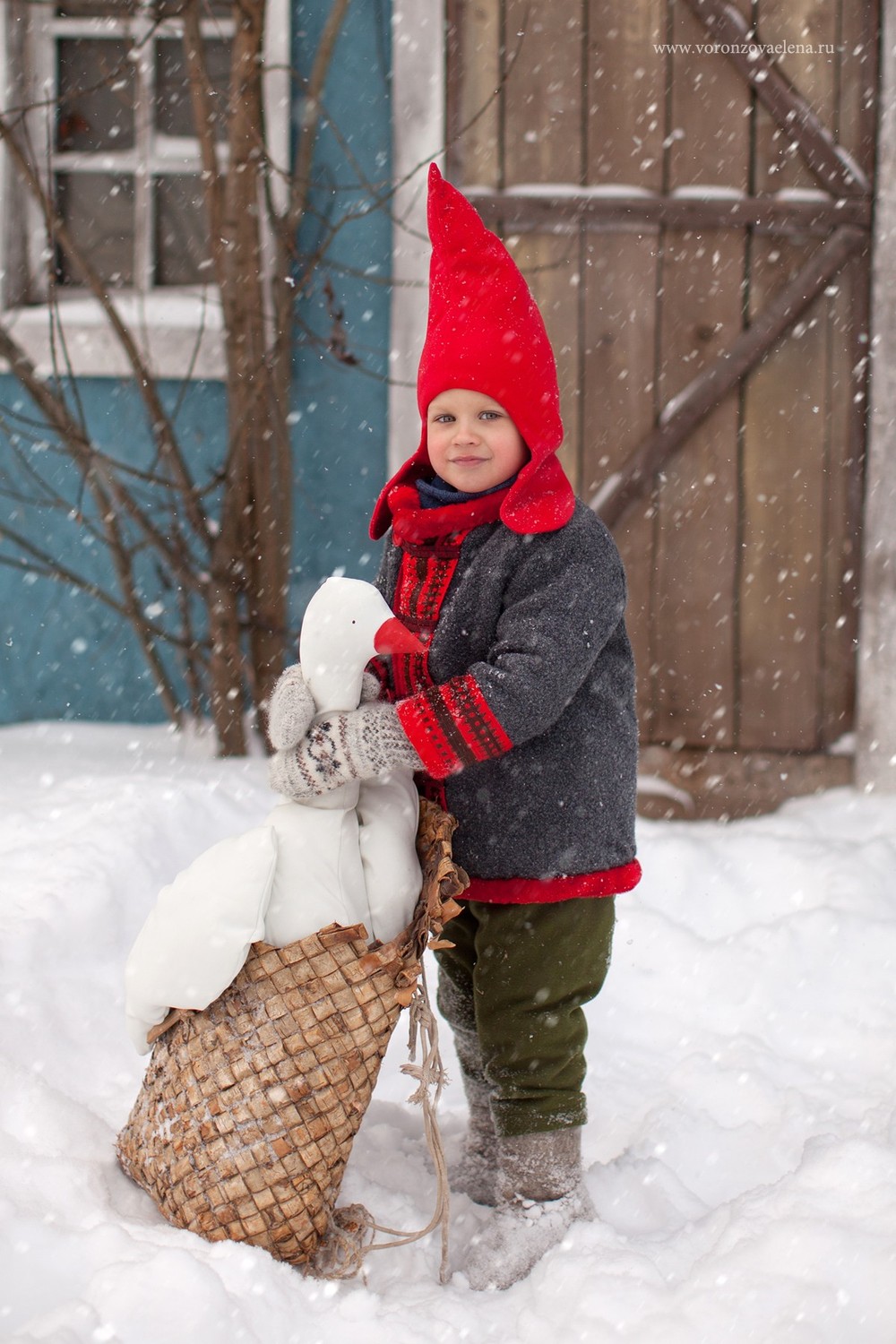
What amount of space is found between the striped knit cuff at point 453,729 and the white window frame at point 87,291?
99.5 inches

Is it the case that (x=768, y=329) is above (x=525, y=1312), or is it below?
above

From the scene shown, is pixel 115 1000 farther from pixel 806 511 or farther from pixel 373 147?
pixel 373 147

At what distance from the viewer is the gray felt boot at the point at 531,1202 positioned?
1.76 meters

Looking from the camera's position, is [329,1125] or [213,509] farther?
[213,509]

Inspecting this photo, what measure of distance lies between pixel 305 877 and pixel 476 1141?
721 mm

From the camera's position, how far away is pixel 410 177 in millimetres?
3420

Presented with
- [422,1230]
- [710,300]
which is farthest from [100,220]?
[422,1230]

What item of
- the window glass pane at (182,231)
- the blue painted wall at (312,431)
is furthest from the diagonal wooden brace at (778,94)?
the window glass pane at (182,231)

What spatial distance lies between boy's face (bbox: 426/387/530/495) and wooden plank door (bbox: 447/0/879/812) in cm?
182

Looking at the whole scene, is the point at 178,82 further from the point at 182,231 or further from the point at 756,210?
the point at 756,210

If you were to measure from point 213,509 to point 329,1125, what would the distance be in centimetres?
267

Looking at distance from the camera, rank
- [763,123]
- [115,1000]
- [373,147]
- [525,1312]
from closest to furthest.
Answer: [525,1312], [115,1000], [763,123], [373,147]

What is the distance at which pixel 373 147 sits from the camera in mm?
3717

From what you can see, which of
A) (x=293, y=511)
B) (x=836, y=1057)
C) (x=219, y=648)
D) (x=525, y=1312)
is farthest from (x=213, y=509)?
(x=525, y=1312)
